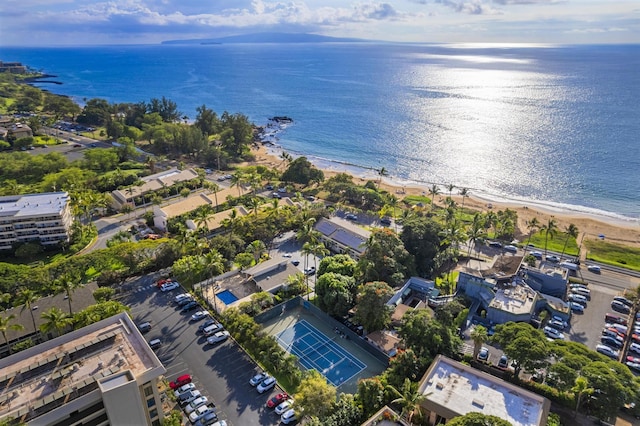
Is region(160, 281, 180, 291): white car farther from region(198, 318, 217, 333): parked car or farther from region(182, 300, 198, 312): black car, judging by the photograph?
region(198, 318, 217, 333): parked car

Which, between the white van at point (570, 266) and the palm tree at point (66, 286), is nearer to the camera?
the palm tree at point (66, 286)

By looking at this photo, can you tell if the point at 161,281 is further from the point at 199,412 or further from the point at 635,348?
the point at 635,348

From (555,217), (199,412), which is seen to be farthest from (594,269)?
(199,412)

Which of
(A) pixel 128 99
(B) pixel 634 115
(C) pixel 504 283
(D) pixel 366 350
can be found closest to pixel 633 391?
(C) pixel 504 283

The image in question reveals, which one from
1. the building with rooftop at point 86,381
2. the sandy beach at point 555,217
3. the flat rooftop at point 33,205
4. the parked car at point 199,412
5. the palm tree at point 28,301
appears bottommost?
the sandy beach at point 555,217

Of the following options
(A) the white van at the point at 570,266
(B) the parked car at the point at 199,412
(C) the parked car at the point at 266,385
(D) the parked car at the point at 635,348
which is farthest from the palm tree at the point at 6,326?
(A) the white van at the point at 570,266

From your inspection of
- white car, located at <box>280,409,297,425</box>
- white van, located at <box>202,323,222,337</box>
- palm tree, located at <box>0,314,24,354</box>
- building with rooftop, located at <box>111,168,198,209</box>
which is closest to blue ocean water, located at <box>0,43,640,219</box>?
building with rooftop, located at <box>111,168,198,209</box>

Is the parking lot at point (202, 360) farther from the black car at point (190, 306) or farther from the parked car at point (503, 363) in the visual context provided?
the parked car at point (503, 363)

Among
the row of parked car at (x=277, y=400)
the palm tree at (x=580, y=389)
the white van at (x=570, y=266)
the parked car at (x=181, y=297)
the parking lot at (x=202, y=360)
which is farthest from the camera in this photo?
the white van at (x=570, y=266)

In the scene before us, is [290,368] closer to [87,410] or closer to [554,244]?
[87,410]
